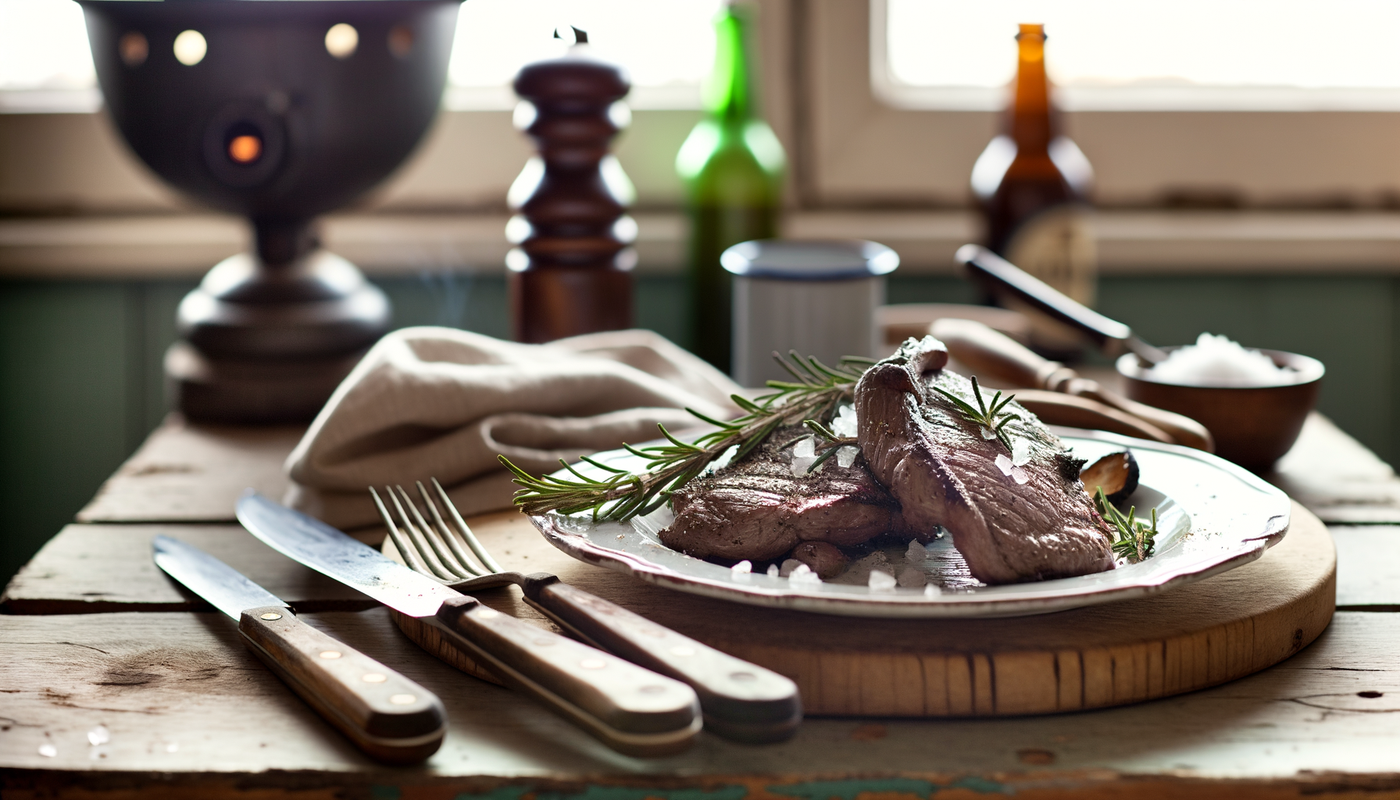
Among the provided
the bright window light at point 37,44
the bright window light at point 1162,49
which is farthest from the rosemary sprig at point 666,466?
the bright window light at point 37,44

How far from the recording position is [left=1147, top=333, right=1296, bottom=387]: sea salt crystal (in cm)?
112

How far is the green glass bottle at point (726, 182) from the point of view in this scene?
1598 mm

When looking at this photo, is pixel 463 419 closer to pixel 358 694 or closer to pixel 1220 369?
pixel 358 694

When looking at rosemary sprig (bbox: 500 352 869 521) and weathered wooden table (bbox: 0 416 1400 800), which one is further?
rosemary sprig (bbox: 500 352 869 521)

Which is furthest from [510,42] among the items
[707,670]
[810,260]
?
[707,670]

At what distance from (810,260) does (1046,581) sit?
730mm

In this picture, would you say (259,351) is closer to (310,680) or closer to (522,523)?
(522,523)

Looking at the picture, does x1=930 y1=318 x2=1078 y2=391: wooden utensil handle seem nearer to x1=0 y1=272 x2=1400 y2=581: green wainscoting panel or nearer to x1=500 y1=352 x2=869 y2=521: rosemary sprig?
x1=500 y1=352 x2=869 y2=521: rosemary sprig

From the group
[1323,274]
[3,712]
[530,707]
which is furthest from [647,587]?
[1323,274]

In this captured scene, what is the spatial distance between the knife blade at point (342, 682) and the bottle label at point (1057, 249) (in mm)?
1044

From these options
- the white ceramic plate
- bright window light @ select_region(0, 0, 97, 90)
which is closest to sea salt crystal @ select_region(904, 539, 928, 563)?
the white ceramic plate

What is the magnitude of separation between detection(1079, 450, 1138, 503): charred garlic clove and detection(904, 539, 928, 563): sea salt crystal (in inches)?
6.4

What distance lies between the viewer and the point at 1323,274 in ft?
6.26

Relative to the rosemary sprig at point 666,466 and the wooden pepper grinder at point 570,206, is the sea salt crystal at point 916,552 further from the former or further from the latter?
the wooden pepper grinder at point 570,206
